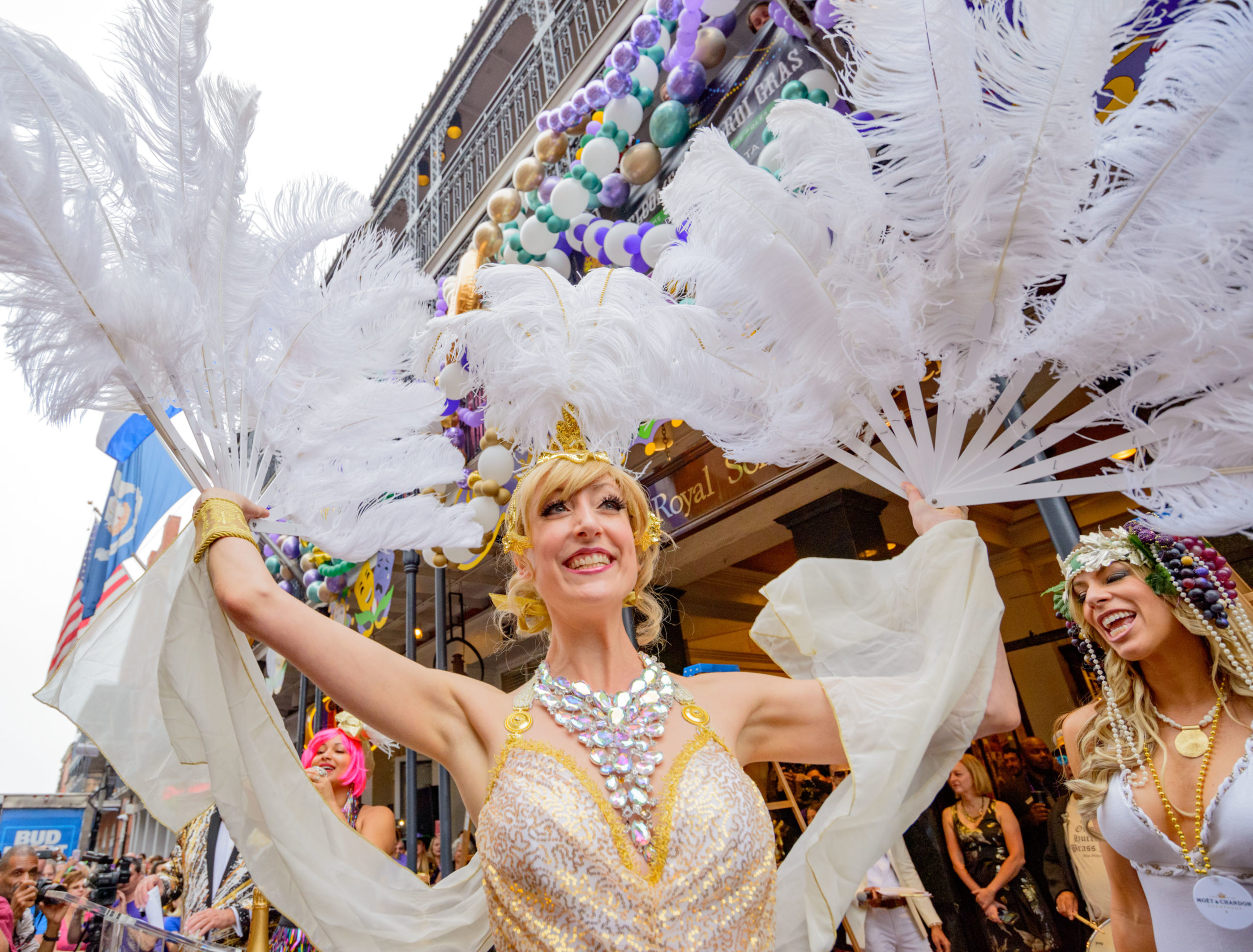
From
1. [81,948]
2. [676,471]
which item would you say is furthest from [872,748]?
[676,471]

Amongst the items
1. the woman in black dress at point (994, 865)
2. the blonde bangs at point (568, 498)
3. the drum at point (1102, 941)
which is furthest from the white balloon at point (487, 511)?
the drum at point (1102, 941)

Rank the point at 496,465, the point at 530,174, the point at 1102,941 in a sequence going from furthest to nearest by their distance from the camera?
1. the point at 530,174
2. the point at 496,465
3. the point at 1102,941

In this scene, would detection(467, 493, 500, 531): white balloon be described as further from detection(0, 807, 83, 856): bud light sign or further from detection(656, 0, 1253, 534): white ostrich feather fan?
detection(0, 807, 83, 856): bud light sign

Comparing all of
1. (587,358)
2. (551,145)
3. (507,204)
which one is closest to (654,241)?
(551,145)

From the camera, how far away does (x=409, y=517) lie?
1604mm

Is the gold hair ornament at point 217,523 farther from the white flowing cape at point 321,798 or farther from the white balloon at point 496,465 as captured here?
the white balloon at point 496,465

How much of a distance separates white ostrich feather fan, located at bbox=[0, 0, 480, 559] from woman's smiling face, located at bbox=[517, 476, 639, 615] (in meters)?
0.21

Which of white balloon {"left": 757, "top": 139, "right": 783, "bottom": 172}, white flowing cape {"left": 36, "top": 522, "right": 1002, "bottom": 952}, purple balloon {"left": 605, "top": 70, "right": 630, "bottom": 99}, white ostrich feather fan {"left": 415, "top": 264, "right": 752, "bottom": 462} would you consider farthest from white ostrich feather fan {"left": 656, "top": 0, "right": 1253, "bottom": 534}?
purple balloon {"left": 605, "top": 70, "right": 630, "bottom": 99}

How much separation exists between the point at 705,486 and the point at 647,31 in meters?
2.57

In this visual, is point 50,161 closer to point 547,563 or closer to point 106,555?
point 547,563

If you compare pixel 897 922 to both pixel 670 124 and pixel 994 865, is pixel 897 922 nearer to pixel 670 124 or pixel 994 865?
pixel 994 865

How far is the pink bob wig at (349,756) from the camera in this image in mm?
3359

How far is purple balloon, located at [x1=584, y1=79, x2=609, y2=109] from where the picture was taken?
4.13 meters

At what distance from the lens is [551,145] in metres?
4.60
